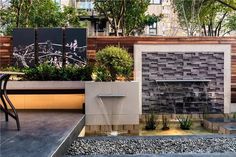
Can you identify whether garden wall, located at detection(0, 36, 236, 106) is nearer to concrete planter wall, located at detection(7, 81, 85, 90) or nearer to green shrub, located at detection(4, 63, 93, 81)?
green shrub, located at detection(4, 63, 93, 81)

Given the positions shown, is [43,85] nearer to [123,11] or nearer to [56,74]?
[56,74]

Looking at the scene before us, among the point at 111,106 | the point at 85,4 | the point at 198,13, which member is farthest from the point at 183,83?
the point at 85,4

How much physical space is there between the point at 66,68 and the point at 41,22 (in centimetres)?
870

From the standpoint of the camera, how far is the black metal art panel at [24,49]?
9461 mm

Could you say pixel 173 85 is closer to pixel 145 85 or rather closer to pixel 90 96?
pixel 145 85

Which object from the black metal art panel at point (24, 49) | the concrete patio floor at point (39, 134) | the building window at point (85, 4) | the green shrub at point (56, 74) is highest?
the building window at point (85, 4)

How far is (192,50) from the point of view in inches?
374

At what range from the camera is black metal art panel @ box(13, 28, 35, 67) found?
9.46m

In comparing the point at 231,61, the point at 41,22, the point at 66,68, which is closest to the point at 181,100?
the point at 231,61

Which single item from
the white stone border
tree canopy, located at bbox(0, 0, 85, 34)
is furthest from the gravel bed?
tree canopy, located at bbox(0, 0, 85, 34)

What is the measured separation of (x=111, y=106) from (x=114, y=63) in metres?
0.91

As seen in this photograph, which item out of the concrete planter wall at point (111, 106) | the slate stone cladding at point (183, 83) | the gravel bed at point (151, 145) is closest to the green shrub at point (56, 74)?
the concrete planter wall at point (111, 106)

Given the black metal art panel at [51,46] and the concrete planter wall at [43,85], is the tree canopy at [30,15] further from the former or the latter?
the concrete planter wall at [43,85]

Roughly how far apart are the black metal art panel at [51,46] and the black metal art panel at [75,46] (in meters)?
0.18
